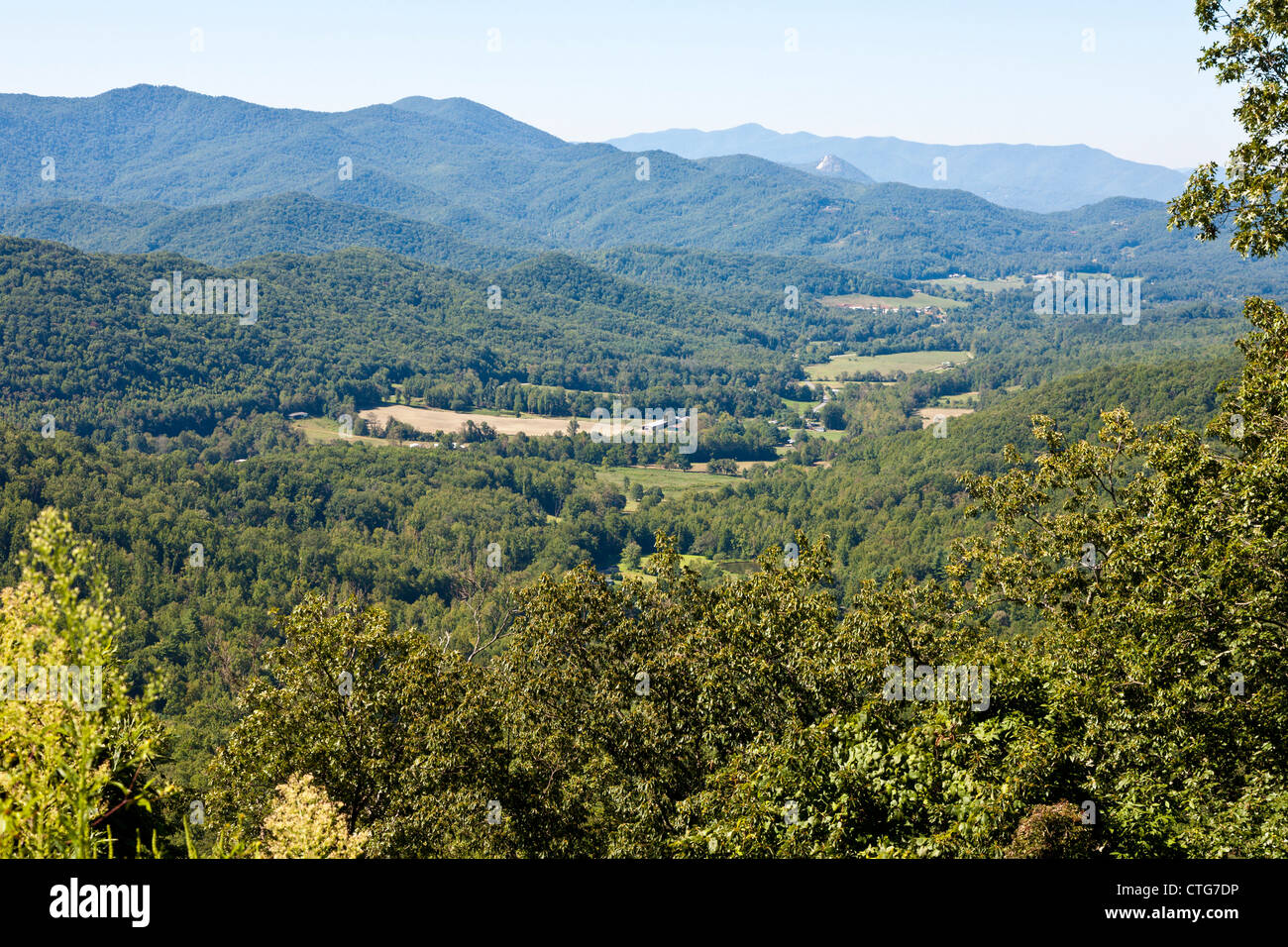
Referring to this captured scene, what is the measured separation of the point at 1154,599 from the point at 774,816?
9077mm

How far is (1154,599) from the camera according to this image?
17.1 meters

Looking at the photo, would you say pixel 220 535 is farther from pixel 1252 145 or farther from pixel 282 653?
pixel 1252 145

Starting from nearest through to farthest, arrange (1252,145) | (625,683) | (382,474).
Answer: (1252,145), (625,683), (382,474)

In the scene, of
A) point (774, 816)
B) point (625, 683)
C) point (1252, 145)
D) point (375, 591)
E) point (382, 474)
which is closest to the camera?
point (774, 816)

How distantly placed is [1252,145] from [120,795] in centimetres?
2106

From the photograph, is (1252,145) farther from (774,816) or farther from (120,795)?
(120,795)

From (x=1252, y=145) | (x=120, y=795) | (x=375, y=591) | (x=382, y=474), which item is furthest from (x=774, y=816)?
(x=382, y=474)

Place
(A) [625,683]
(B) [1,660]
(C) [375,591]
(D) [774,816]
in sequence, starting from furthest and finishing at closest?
(C) [375,591] < (A) [625,683] < (D) [774,816] < (B) [1,660]

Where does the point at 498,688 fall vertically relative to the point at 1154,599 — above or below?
below
